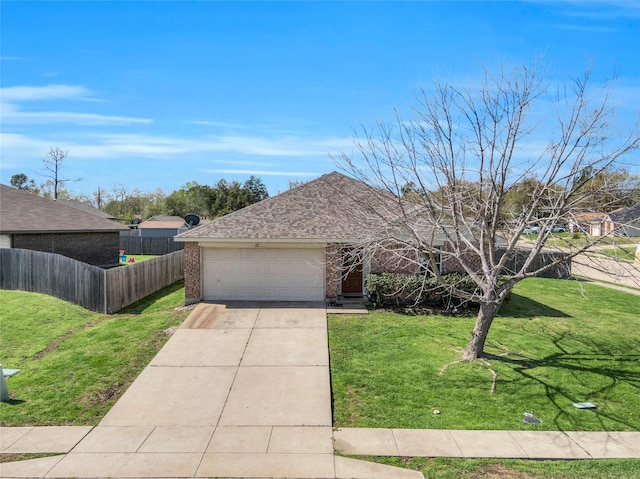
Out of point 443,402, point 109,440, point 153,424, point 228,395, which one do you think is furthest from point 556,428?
point 109,440

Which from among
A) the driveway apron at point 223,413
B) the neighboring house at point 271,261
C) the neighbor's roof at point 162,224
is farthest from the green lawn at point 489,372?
the neighbor's roof at point 162,224

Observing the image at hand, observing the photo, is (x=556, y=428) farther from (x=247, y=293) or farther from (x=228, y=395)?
(x=247, y=293)

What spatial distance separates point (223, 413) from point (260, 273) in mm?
8369

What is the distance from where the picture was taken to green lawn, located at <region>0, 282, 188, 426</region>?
28.8 ft

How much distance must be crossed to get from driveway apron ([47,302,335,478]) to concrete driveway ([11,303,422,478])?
0.02m

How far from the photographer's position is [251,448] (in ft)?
24.0

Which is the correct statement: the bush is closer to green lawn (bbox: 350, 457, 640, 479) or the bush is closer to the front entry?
the front entry

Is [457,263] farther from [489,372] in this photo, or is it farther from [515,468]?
[515,468]

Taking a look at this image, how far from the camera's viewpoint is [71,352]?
11.6 metres

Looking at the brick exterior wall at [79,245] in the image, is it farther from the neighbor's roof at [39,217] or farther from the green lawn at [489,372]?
the green lawn at [489,372]

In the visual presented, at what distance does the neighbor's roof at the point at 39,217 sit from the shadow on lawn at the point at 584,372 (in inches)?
844

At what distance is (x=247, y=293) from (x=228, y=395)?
24.7ft

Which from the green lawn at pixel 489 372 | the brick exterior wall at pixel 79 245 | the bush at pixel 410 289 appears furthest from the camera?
the brick exterior wall at pixel 79 245

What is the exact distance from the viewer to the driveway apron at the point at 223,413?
6.82 metres
